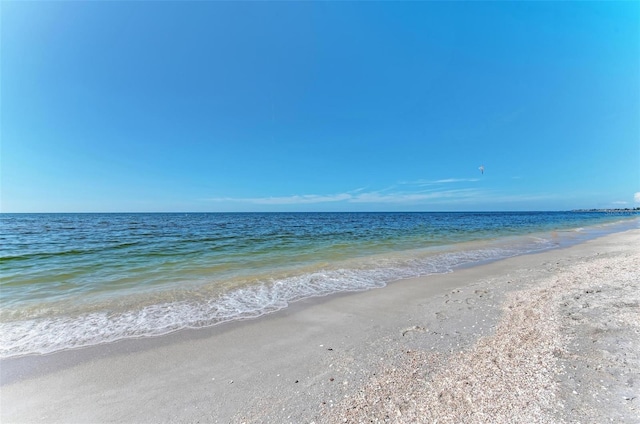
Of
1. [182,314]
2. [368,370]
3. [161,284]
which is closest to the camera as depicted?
[368,370]

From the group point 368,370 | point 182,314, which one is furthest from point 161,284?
point 368,370

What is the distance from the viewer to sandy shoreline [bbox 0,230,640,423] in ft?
8.64

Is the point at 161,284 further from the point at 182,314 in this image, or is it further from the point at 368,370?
the point at 368,370

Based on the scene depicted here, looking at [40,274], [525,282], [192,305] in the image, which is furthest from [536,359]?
[40,274]

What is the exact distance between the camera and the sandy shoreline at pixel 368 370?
263cm

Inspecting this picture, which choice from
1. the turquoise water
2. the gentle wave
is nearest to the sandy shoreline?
the gentle wave

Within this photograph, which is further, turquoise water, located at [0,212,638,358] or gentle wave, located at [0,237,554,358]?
turquoise water, located at [0,212,638,358]

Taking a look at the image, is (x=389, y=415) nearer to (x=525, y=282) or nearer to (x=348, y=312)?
(x=348, y=312)

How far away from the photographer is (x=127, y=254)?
41.3ft

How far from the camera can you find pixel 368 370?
3.37 m

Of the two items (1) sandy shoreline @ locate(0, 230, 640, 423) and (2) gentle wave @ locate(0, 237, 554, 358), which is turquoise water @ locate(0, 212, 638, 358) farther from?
(1) sandy shoreline @ locate(0, 230, 640, 423)

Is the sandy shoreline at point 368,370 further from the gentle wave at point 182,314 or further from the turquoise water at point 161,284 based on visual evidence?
the turquoise water at point 161,284

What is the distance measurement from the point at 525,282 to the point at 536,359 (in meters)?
5.09

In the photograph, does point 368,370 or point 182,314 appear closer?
point 368,370
